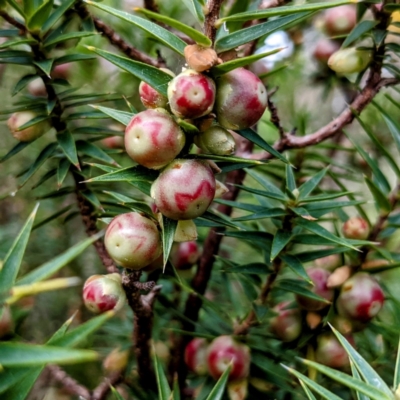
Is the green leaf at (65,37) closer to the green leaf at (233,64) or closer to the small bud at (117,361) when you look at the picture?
the green leaf at (233,64)

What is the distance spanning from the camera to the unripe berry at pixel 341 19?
833 millimetres

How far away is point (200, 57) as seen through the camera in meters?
0.39

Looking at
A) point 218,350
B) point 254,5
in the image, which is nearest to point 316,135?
point 254,5

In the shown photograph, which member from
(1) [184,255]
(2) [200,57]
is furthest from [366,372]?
(1) [184,255]

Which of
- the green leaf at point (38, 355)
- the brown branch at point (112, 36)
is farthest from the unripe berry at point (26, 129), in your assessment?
the green leaf at point (38, 355)

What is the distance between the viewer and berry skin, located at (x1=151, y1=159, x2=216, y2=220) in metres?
0.41

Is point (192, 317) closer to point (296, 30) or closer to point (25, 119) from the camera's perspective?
point (25, 119)

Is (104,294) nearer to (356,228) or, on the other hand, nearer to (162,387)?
(162,387)

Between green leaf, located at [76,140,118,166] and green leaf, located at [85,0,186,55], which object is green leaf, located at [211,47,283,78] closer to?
green leaf, located at [85,0,186,55]

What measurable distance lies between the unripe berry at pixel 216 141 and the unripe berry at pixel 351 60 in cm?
30

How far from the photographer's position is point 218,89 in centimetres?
42

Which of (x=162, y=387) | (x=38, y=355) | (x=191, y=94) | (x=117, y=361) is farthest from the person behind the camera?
(x=117, y=361)

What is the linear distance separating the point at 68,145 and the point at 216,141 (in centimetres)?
26

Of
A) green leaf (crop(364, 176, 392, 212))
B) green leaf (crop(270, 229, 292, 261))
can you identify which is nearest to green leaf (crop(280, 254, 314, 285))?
green leaf (crop(270, 229, 292, 261))
